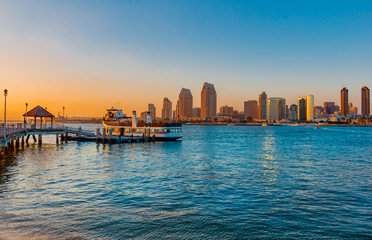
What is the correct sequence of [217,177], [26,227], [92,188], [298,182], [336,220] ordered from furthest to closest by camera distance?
[217,177]
[298,182]
[92,188]
[336,220]
[26,227]

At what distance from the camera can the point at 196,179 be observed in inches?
1145

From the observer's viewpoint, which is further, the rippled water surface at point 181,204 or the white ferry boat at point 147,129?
the white ferry boat at point 147,129

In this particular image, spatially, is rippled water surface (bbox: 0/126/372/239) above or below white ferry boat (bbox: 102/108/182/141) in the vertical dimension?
below

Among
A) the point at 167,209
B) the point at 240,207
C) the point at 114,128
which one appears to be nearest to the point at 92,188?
the point at 167,209

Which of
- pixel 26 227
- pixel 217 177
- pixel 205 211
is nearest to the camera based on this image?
pixel 26 227

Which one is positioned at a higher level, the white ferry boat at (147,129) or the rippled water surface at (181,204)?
the white ferry boat at (147,129)

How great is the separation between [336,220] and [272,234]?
17.5 feet

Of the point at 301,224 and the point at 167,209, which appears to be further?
the point at 167,209

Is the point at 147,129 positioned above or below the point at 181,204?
above

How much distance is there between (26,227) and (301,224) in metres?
15.6

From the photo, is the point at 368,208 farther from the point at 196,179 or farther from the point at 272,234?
the point at 196,179

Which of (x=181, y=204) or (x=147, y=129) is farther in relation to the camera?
(x=147, y=129)

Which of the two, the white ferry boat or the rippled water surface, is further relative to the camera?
the white ferry boat

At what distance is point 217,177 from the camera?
30.3 meters
